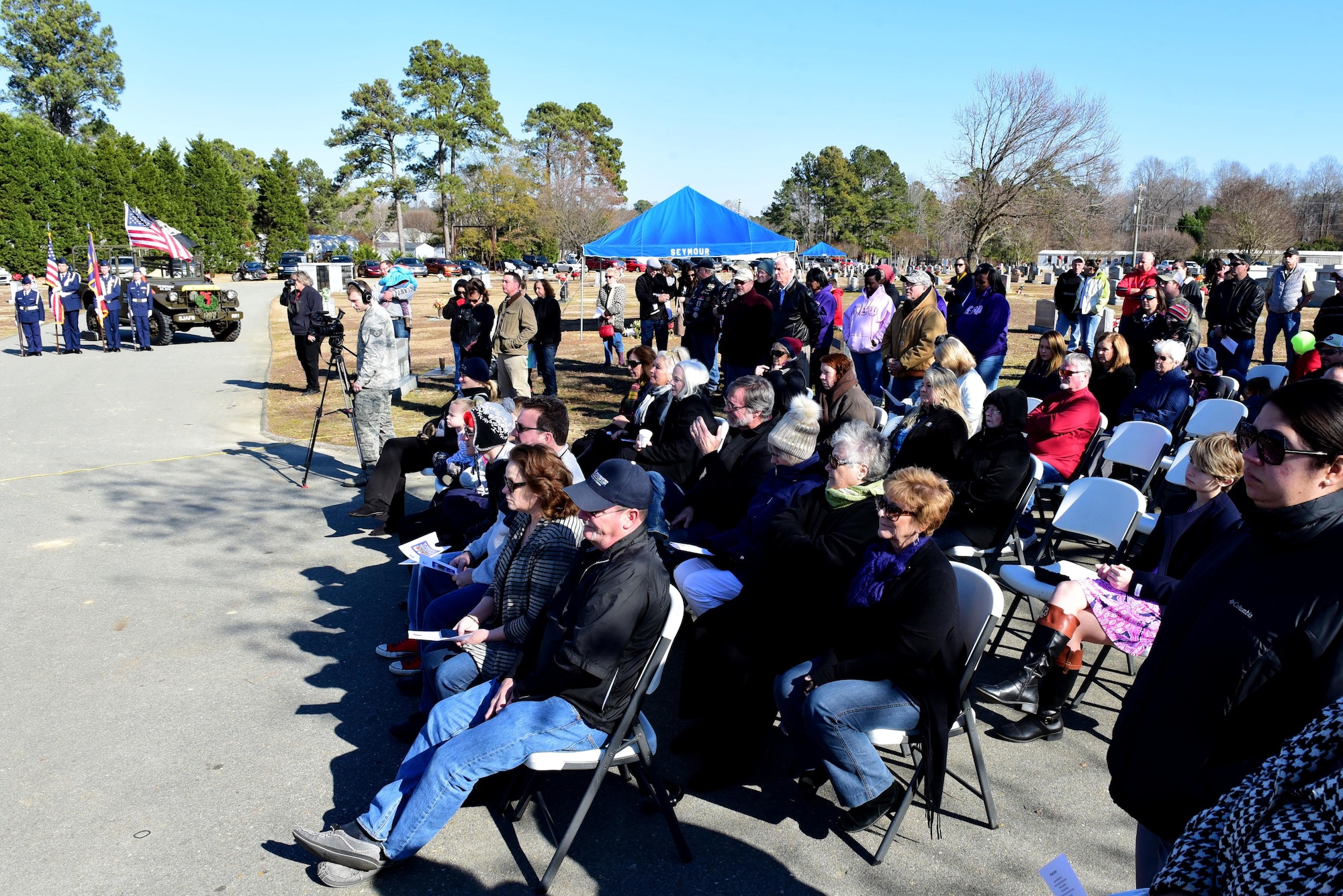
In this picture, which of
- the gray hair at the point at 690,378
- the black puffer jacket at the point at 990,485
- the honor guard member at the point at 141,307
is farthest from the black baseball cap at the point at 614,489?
the honor guard member at the point at 141,307

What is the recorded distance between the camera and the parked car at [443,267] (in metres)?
51.4

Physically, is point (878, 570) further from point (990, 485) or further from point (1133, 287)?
point (1133, 287)

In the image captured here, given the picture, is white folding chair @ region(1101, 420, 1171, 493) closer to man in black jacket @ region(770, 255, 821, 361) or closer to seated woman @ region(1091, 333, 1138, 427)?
seated woman @ region(1091, 333, 1138, 427)

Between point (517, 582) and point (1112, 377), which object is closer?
point (517, 582)

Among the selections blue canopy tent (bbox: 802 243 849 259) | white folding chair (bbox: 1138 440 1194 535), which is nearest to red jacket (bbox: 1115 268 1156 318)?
white folding chair (bbox: 1138 440 1194 535)

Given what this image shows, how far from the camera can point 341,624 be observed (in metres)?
5.30

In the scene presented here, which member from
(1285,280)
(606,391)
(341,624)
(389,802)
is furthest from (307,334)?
(1285,280)

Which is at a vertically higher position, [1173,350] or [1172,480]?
[1173,350]

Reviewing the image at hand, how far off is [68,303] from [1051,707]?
73.0ft

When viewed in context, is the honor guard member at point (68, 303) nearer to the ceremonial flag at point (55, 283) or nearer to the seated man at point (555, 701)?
the ceremonial flag at point (55, 283)

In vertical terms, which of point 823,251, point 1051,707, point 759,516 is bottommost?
point 1051,707

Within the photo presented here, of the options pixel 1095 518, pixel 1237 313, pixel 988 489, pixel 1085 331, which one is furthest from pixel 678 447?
pixel 1085 331

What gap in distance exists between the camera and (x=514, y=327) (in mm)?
10672

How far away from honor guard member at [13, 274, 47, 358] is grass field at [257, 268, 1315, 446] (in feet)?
14.9
